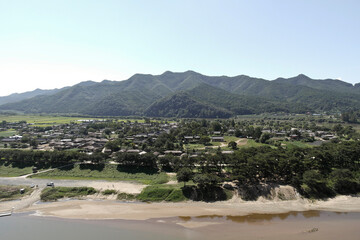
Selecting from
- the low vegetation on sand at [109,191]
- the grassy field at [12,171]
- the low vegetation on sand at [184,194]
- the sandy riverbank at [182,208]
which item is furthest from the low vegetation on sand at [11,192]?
the low vegetation on sand at [184,194]

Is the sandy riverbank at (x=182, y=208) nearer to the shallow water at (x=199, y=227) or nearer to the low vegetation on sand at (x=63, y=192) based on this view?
the shallow water at (x=199, y=227)

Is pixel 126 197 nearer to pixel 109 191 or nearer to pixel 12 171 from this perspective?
pixel 109 191

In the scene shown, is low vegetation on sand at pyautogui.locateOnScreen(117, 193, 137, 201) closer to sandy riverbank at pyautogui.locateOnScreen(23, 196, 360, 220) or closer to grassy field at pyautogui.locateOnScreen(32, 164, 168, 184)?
sandy riverbank at pyautogui.locateOnScreen(23, 196, 360, 220)

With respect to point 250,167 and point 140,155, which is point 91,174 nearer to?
point 140,155

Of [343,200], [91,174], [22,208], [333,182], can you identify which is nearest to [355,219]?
[343,200]

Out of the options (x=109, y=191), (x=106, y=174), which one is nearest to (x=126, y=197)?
(x=109, y=191)
